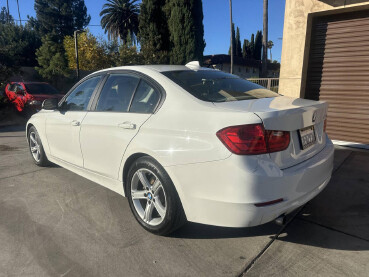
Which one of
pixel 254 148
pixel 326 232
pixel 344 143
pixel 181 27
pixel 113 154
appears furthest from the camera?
pixel 181 27

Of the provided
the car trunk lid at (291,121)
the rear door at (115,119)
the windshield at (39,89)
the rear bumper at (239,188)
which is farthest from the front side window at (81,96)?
the windshield at (39,89)

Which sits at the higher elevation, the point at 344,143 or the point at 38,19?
the point at 38,19

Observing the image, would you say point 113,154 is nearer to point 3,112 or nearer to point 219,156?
point 219,156

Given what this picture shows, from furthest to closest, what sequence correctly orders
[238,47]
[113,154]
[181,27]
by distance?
[238,47] → [181,27] → [113,154]

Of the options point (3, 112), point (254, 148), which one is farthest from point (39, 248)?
point (3, 112)

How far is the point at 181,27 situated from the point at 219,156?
22980 mm

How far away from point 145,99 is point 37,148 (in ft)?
9.48

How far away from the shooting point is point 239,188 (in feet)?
6.55

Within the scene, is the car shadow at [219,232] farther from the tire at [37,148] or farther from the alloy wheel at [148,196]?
the tire at [37,148]

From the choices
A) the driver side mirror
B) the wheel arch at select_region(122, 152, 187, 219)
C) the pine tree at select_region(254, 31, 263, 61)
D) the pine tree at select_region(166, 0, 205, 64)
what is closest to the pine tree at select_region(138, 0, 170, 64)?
the pine tree at select_region(166, 0, 205, 64)

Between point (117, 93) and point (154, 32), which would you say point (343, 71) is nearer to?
point (117, 93)

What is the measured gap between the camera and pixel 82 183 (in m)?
4.00

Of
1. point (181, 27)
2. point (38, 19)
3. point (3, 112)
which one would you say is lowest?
point (3, 112)

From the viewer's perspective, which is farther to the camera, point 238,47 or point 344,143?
point 238,47
